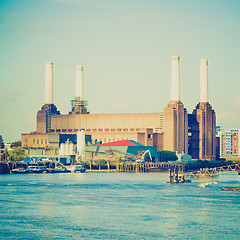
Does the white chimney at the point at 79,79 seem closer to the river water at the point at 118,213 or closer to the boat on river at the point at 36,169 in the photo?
the boat on river at the point at 36,169

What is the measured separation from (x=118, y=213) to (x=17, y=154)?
354 feet

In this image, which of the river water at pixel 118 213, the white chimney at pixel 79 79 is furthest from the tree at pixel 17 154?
the river water at pixel 118 213

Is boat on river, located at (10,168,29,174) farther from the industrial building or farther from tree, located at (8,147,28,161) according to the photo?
the industrial building

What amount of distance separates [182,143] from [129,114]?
21.4m

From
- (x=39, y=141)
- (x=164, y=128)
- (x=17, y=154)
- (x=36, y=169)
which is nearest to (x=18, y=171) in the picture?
(x=36, y=169)

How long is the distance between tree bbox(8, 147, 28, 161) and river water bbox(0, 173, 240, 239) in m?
71.0

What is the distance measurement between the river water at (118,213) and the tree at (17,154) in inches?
2796

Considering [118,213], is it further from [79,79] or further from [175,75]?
[79,79]

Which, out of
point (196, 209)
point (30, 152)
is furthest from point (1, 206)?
point (30, 152)

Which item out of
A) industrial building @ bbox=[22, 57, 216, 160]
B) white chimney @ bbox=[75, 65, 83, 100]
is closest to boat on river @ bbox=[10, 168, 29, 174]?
industrial building @ bbox=[22, 57, 216, 160]

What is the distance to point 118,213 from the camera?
68375mm

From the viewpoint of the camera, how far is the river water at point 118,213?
57.9 metres

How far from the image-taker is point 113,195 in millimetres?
86562

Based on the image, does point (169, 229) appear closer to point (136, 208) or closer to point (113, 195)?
point (136, 208)
